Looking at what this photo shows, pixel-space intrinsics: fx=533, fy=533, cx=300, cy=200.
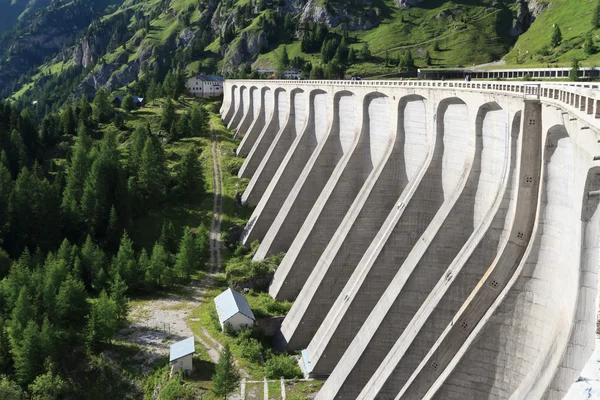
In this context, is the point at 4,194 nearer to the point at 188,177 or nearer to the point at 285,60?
the point at 188,177

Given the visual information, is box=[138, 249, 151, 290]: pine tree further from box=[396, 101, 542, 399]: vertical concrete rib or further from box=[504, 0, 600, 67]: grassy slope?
box=[504, 0, 600, 67]: grassy slope

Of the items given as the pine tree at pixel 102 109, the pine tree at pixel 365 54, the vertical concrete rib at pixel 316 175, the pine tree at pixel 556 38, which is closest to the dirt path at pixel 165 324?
the vertical concrete rib at pixel 316 175

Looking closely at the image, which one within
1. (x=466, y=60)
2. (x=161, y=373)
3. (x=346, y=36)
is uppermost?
(x=346, y=36)

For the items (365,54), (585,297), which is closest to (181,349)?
(585,297)

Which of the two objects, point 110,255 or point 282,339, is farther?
point 110,255

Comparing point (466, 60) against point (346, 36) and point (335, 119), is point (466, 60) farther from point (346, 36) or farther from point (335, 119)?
point (335, 119)

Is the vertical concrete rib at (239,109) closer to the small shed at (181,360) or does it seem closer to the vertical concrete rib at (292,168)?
the vertical concrete rib at (292,168)

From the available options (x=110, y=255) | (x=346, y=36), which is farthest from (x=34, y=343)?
(x=346, y=36)
